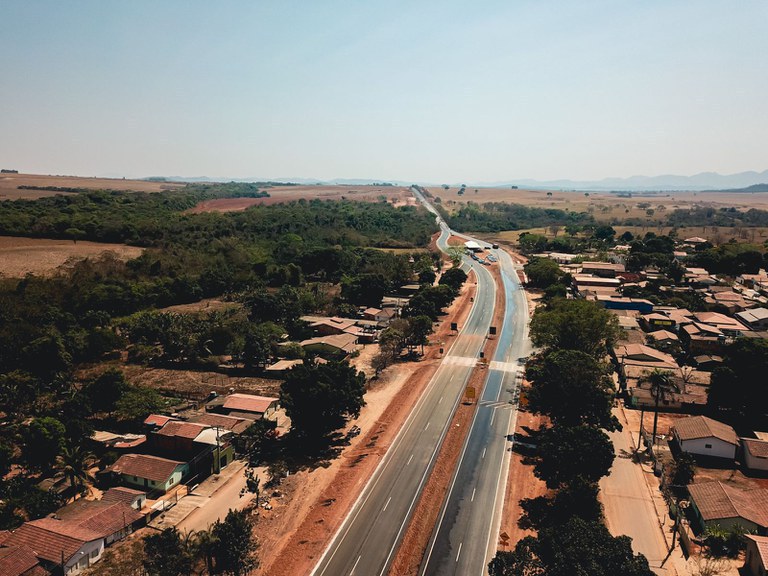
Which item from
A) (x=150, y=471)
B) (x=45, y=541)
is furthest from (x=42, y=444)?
(x=45, y=541)

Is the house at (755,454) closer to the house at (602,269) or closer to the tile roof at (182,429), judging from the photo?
the tile roof at (182,429)

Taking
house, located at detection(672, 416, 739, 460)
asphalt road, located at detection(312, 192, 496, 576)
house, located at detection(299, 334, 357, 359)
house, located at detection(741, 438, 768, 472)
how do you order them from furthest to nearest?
1. house, located at detection(299, 334, 357, 359)
2. house, located at detection(672, 416, 739, 460)
3. house, located at detection(741, 438, 768, 472)
4. asphalt road, located at detection(312, 192, 496, 576)

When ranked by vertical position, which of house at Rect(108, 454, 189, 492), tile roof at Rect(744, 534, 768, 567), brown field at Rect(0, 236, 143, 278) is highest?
brown field at Rect(0, 236, 143, 278)

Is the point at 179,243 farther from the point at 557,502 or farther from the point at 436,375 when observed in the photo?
the point at 557,502

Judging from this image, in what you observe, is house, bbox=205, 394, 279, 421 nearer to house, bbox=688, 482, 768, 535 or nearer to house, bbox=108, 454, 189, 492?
house, bbox=108, 454, 189, 492

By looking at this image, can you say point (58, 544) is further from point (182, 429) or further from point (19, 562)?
point (182, 429)

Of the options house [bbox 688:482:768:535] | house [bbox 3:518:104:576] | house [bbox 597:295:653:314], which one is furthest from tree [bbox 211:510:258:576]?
house [bbox 597:295:653:314]
